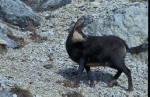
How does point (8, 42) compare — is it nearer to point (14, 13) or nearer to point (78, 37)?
point (14, 13)

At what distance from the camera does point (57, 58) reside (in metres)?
14.0

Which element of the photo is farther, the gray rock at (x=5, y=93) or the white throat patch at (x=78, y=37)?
the white throat patch at (x=78, y=37)

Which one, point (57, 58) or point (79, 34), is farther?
point (57, 58)

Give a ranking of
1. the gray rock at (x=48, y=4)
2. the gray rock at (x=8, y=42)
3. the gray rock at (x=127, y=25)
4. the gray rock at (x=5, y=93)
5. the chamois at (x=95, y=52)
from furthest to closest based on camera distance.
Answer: the gray rock at (x=48, y=4)
the gray rock at (x=127, y=25)
the gray rock at (x=8, y=42)
the chamois at (x=95, y=52)
the gray rock at (x=5, y=93)

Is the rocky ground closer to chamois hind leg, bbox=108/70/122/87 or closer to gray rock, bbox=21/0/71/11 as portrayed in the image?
chamois hind leg, bbox=108/70/122/87

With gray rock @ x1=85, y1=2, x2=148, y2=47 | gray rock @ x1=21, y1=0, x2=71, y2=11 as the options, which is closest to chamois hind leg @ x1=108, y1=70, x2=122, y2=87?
gray rock @ x1=85, y1=2, x2=148, y2=47

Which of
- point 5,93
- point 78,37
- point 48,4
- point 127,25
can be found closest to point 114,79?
point 78,37

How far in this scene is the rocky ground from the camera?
10469 mm

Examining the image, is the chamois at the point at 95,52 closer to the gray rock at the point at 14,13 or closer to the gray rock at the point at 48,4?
the gray rock at the point at 14,13

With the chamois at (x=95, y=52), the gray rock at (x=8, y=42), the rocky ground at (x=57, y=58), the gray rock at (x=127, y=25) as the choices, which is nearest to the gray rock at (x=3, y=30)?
the rocky ground at (x=57, y=58)

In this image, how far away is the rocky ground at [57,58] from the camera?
1047 cm

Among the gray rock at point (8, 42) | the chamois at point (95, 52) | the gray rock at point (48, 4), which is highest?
the chamois at point (95, 52)

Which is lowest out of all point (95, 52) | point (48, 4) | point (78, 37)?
point (48, 4)

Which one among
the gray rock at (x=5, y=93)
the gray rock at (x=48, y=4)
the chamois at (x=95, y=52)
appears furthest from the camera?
the gray rock at (x=48, y=4)
